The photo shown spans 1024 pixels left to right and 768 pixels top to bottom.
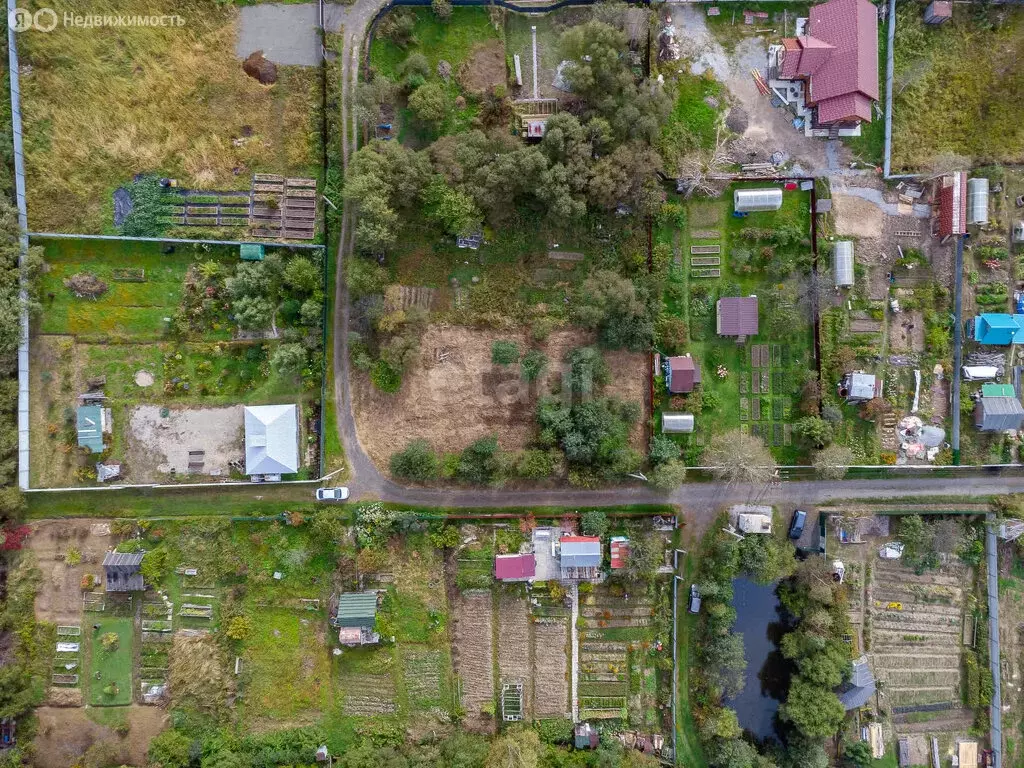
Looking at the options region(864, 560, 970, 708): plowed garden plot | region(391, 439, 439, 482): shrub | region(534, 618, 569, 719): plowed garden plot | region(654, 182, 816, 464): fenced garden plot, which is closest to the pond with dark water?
region(864, 560, 970, 708): plowed garden plot

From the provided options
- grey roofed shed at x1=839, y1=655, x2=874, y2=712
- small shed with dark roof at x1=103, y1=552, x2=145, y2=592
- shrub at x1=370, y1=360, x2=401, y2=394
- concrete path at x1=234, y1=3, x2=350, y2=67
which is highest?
concrete path at x1=234, y1=3, x2=350, y2=67

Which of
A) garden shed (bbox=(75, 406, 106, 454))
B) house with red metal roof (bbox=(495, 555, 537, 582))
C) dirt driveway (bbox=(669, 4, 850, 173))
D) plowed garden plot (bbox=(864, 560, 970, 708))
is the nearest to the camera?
garden shed (bbox=(75, 406, 106, 454))

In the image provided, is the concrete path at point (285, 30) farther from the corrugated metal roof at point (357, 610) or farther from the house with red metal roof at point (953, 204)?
the house with red metal roof at point (953, 204)

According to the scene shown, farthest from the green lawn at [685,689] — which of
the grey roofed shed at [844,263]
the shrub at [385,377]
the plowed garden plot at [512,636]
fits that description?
the shrub at [385,377]

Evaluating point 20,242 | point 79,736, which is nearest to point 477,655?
point 79,736

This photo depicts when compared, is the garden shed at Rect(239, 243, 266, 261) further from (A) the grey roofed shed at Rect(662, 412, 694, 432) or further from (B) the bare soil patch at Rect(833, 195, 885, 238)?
(B) the bare soil patch at Rect(833, 195, 885, 238)

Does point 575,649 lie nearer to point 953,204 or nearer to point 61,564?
point 61,564

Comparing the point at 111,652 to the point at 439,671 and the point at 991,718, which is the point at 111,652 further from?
the point at 991,718
